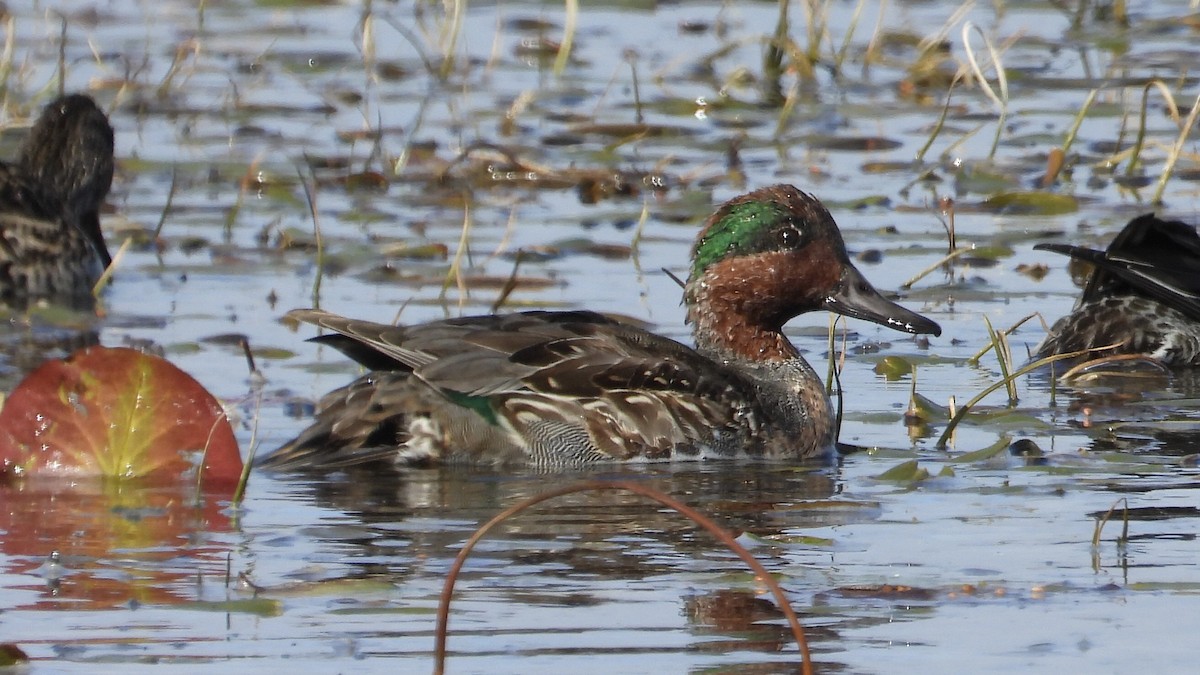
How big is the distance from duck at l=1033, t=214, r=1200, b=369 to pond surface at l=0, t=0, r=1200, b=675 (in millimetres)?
254

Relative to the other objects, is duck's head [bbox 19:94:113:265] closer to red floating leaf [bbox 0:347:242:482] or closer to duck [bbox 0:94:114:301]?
duck [bbox 0:94:114:301]

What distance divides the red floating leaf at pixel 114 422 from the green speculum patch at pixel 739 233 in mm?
2041

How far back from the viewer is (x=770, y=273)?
9195 millimetres

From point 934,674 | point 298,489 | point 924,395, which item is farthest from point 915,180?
point 934,674

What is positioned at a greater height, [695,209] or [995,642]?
[695,209]

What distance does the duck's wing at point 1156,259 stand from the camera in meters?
10.2

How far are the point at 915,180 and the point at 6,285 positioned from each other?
4222 mm

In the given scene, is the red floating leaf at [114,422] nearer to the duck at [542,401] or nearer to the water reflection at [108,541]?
the water reflection at [108,541]

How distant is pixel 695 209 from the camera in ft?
42.2

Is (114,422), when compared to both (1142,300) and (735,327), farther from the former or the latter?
(1142,300)

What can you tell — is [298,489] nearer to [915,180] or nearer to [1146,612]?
[1146,612]

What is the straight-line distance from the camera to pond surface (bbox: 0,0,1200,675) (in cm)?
639

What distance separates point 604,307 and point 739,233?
1.83m

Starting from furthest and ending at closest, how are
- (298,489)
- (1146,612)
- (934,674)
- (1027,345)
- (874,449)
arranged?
(1027,345) < (874,449) < (298,489) < (1146,612) < (934,674)
